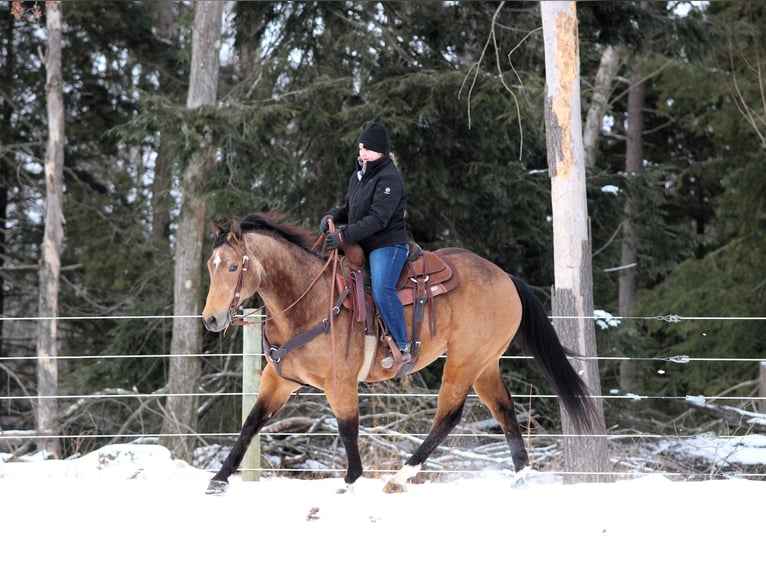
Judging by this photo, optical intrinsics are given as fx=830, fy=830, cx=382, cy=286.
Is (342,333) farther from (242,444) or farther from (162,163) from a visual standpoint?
(162,163)

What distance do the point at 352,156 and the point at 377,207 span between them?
18.2ft

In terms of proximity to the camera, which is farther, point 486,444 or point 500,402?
point 486,444

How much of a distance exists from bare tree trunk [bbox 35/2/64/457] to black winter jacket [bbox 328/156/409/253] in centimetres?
874

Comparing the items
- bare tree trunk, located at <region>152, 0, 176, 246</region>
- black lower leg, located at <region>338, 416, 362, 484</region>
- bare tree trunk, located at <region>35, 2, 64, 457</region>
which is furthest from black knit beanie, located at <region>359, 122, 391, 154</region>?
bare tree trunk, located at <region>152, 0, 176, 246</region>

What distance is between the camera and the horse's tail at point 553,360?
19.7 ft

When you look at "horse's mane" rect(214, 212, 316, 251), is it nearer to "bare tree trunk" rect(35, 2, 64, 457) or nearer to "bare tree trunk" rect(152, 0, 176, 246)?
"bare tree trunk" rect(35, 2, 64, 457)

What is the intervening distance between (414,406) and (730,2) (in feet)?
32.3

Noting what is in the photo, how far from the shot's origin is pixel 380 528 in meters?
4.57

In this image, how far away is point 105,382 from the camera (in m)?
12.1

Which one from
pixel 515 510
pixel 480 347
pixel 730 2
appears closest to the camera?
pixel 515 510

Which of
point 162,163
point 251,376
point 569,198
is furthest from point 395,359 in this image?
point 162,163

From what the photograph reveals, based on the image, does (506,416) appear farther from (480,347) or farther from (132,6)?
(132,6)

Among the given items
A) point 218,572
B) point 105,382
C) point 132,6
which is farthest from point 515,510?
point 132,6

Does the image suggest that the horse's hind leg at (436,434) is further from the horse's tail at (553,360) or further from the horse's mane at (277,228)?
the horse's mane at (277,228)
